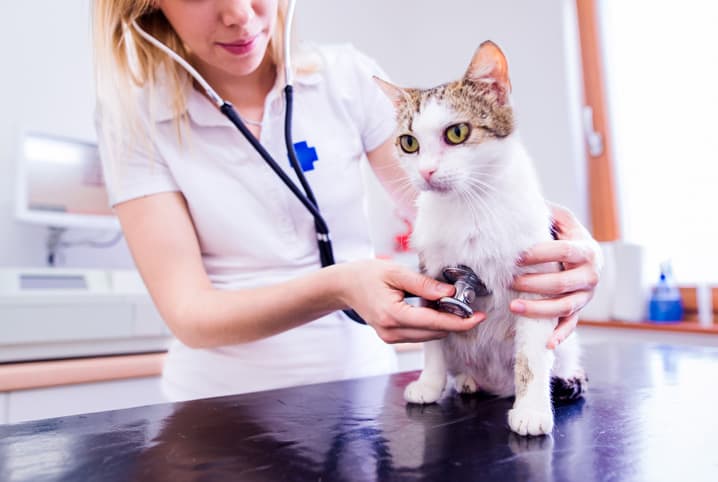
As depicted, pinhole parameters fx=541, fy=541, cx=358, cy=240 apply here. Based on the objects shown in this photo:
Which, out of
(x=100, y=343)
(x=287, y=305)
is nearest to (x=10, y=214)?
(x=100, y=343)

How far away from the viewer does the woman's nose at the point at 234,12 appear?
31.1 inches

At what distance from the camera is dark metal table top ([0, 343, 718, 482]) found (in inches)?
17.7

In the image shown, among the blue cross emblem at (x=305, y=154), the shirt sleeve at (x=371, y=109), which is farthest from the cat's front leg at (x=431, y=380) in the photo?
the shirt sleeve at (x=371, y=109)

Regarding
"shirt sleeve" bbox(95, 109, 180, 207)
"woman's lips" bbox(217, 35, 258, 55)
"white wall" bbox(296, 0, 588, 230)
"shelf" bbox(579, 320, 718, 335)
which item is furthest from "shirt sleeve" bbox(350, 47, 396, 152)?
"shelf" bbox(579, 320, 718, 335)

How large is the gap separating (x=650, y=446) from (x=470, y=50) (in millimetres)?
1991

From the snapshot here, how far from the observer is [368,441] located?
530mm

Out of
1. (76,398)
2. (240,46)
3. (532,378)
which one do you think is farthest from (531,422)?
(76,398)

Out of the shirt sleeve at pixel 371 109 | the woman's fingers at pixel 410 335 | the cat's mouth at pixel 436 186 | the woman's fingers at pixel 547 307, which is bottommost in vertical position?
the woman's fingers at pixel 410 335

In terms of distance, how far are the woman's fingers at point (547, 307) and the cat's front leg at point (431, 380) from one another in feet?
0.46

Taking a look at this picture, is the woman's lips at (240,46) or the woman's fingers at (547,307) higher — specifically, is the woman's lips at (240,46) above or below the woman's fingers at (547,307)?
above

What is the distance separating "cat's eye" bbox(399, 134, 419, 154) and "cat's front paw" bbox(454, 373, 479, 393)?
316 millimetres

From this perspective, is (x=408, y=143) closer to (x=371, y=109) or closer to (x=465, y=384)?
(x=465, y=384)

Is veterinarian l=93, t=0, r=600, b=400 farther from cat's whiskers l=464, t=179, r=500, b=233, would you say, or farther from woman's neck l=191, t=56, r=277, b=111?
cat's whiskers l=464, t=179, r=500, b=233

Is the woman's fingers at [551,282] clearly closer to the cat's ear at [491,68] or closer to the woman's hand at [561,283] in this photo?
the woman's hand at [561,283]
